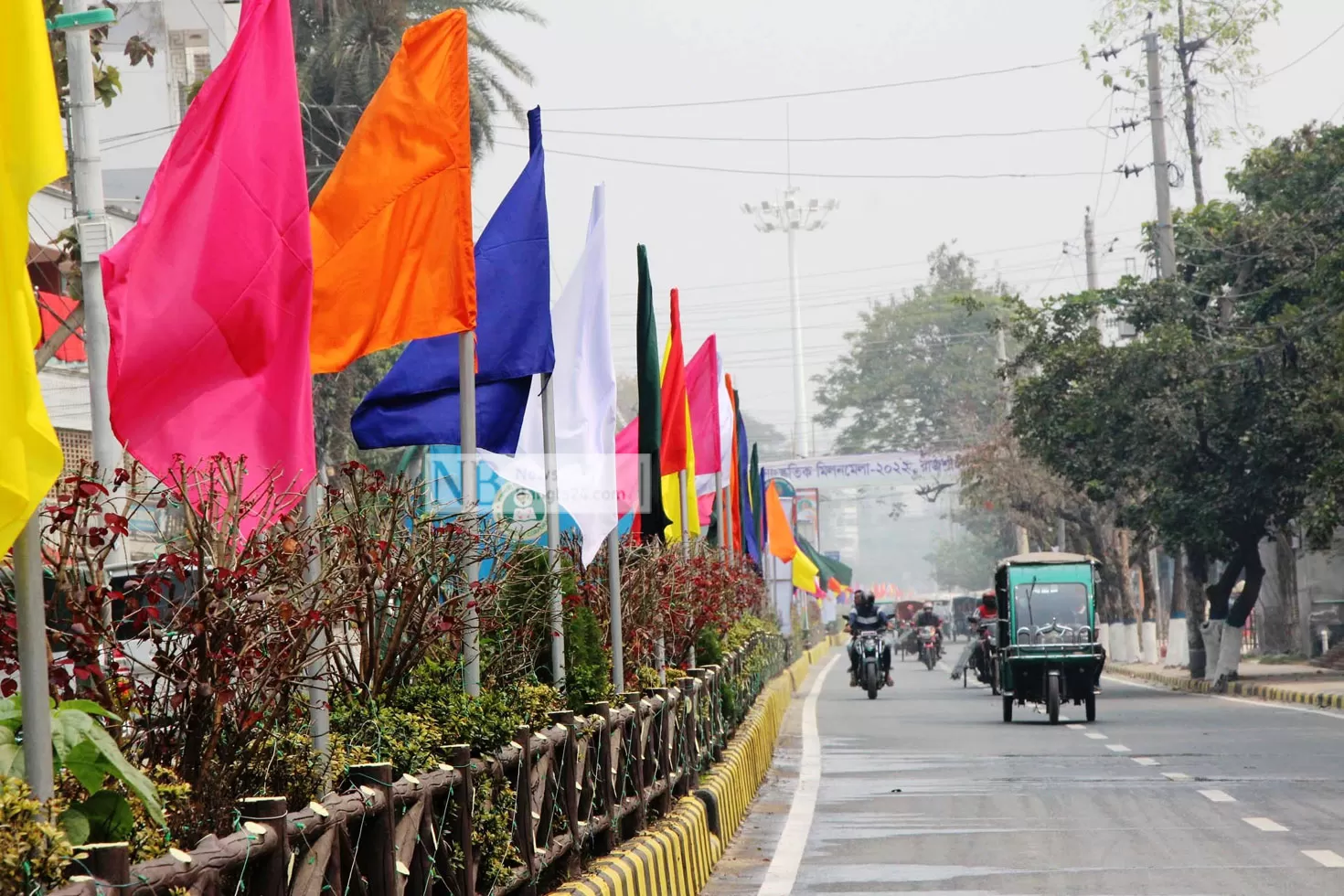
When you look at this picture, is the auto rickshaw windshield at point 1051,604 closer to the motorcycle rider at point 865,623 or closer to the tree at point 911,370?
the motorcycle rider at point 865,623

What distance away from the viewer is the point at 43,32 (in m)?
4.77

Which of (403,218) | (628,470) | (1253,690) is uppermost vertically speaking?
(403,218)

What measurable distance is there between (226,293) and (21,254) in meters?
2.69

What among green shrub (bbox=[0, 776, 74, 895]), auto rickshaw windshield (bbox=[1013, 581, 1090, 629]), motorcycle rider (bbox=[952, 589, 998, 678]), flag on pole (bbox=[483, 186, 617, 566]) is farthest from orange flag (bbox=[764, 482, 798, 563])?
green shrub (bbox=[0, 776, 74, 895])

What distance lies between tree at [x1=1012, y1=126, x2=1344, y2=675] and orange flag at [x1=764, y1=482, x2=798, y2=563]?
16.7 feet

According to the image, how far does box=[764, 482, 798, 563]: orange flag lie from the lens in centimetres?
3978

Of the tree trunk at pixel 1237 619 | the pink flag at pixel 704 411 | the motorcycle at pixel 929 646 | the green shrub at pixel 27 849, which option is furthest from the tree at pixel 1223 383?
the green shrub at pixel 27 849

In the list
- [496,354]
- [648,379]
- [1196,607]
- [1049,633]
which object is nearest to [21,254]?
[496,354]

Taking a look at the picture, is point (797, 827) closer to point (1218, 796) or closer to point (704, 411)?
point (1218, 796)

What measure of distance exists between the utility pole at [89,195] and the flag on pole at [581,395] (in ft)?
11.8

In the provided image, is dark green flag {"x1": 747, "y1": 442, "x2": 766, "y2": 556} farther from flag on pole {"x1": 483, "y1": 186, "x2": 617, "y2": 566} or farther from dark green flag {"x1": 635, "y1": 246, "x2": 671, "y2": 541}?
flag on pole {"x1": 483, "y1": 186, "x2": 617, "y2": 566}

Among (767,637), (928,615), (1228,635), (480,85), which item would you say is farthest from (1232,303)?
(928,615)

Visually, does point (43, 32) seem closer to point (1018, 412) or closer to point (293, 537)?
point (293, 537)

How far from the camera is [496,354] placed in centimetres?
1167
